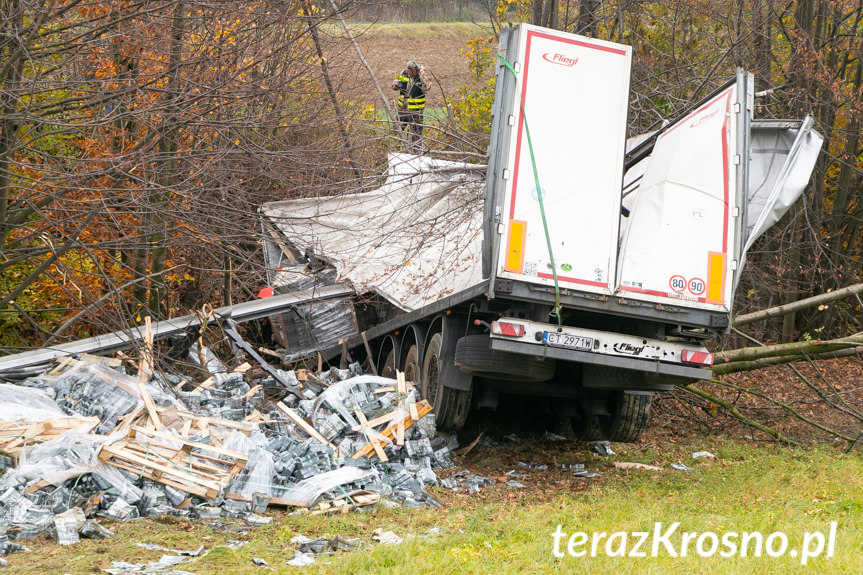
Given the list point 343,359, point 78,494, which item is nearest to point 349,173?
point 343,359

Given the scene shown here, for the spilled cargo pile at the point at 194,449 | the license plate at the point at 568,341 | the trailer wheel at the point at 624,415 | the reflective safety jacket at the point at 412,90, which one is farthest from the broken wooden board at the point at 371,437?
the reflective safety jacket at the point at 412,90

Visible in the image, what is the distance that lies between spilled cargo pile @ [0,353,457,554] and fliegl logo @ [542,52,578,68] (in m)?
3.64

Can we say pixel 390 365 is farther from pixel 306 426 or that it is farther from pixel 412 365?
pixel 306 426

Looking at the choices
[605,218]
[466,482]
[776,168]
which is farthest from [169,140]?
[776,168]

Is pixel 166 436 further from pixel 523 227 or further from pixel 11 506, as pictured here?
pixel 523 227

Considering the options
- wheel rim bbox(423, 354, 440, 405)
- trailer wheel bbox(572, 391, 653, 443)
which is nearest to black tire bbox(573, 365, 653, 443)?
trailer wheel bbox(572, 391, 653, 443)

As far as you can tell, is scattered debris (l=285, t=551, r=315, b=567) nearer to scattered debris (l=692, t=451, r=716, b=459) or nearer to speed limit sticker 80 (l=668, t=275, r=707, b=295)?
speed limit sticker 80 (l=668, t=275, r=707, b=295)

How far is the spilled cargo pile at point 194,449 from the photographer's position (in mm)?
6832

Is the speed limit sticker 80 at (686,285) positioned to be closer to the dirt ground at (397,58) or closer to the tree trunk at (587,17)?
the tree trunk at (587,17)

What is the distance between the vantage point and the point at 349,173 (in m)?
14.5

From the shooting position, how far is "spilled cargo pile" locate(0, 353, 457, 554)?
22.4 ft

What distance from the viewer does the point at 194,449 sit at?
7695mm

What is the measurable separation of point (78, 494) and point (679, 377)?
5231mm

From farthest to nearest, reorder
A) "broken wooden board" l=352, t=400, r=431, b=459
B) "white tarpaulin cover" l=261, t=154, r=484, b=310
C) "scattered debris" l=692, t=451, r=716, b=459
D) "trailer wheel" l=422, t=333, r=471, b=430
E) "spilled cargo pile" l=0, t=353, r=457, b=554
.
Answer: "white tarpaulin cover" l=261, t=154, r=484, b=310, "scattered debris" l=692, t=451, r=716, b=459, "trailer wheel" l=422, t=333, r=471, b=430, "broken wooden board" l=352, t=400, r=431, b=459, "spilled cargo pile" l=0, t=353, r=457, b=554
